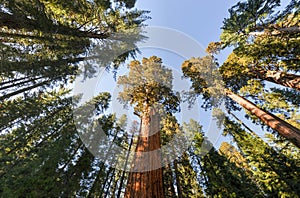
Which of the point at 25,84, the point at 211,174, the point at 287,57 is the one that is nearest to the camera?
the point at 211,174

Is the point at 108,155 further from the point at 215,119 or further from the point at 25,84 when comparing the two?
the point at 215,119

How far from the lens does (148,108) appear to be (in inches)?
307

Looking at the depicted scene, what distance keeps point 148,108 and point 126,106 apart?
2931 millimetres

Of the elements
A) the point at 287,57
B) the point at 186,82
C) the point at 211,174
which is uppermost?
the point at 186,82

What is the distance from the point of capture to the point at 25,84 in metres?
7.62

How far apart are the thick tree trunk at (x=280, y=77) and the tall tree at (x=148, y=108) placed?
5.52m

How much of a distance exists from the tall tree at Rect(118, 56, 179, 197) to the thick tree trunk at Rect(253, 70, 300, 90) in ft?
18.1

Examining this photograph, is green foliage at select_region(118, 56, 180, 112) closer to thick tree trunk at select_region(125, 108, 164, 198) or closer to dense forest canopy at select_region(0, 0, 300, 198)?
dense forest canopy at select_region(0, 0, 300, 198)

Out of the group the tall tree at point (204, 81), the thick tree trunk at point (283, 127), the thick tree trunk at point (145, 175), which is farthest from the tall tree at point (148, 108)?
the thick tree trunk at point (283, 127)

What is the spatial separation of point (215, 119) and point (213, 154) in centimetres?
366

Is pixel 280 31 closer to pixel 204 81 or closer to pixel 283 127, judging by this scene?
pixel 283 127

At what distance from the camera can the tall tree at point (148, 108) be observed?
323 cm

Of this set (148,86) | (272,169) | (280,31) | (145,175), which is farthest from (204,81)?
(145,175)

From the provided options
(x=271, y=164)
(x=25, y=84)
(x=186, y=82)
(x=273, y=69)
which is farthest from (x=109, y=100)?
(x=273, y=69)
